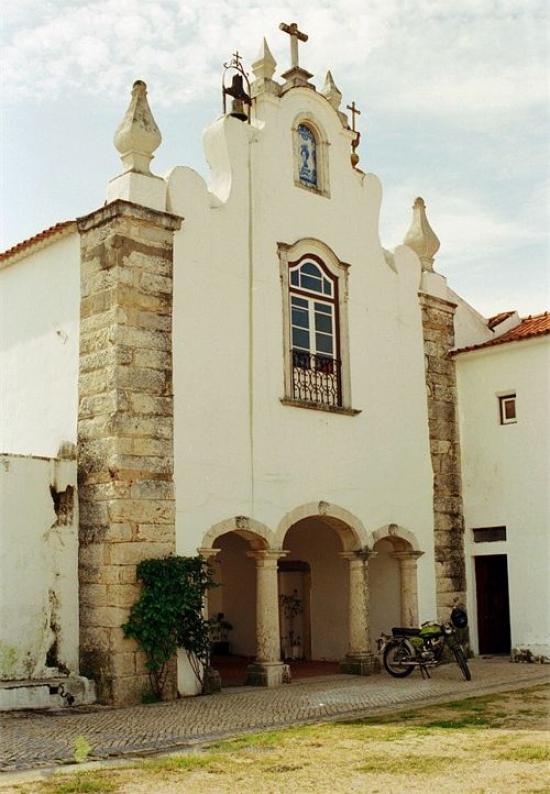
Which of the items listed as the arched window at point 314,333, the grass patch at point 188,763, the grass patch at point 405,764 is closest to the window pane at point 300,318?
the arched window at point 314,333

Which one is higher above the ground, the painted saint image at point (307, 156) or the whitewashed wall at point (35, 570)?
the painted saint image at point (307, 156)

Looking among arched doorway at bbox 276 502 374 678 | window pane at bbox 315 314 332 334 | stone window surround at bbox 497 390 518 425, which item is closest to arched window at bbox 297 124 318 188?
window pane at bbox 315 314 332 334

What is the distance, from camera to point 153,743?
7.98 m

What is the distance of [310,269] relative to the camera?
1345cm

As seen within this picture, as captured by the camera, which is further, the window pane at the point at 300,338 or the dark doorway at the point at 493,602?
the dark doorway at the point at 493,602

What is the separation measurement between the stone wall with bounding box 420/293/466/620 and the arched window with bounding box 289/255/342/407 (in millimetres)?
2054

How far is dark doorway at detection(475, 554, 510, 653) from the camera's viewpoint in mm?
14852

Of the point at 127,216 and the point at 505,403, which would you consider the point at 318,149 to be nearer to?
the point at 127,216

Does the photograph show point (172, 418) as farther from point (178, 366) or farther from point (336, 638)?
point (336, 638)

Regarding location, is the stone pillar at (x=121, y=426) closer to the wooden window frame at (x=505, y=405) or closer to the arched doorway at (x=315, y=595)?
the arched doorway at (x=315, y=595)

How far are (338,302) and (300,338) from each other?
3.07 ft

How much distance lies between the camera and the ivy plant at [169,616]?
412 inches

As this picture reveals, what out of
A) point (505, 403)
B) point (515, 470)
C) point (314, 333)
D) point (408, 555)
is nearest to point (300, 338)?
point (314, 333)

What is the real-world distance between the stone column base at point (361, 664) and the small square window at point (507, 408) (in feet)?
13.6
